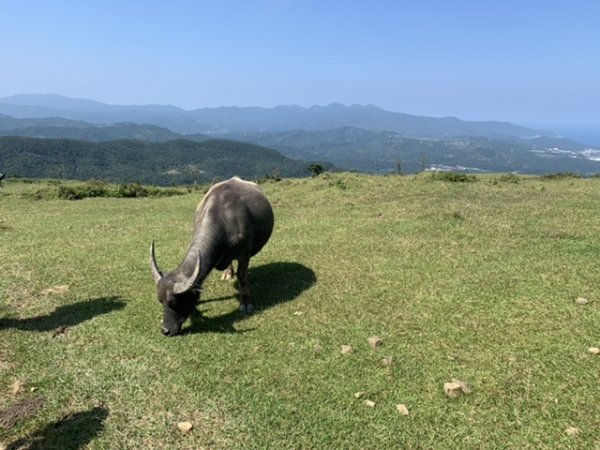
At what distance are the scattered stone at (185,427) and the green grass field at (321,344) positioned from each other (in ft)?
0.38

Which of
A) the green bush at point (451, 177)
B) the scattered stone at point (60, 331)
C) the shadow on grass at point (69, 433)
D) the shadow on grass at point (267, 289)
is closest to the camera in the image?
the shadow on grass at point (69, 433)

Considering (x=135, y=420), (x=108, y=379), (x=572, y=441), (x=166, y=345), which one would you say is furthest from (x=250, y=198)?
(x=572, y=441)

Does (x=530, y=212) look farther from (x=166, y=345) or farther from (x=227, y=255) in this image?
(x=166, y=345)

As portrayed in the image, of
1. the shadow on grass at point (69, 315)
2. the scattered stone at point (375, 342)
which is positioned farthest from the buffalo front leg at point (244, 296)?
the scattered stone at point (375, 342)

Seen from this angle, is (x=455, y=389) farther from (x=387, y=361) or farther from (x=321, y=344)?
(x=321, y=344)

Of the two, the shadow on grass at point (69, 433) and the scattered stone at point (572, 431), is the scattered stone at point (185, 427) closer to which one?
the shadow on grass at point (69, 433)

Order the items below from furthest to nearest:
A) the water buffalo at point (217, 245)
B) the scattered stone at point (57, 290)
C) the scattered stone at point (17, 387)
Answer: the scattered stone at point (57, 290) < the water buffalo at point (217, 245) < the scattered stone at point (17, 387)

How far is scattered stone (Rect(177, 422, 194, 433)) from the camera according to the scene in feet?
21.9

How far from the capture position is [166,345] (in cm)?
914

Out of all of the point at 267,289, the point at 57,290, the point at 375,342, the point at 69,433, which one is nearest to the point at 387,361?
the point at 375,342

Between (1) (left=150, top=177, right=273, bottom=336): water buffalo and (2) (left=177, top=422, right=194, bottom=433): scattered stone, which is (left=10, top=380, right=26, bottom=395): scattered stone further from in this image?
(2) (left=177, top=422, right=194, bottom=433): scattered stone

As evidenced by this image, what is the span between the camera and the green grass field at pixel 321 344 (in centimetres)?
674

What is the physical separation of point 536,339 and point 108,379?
7.81m

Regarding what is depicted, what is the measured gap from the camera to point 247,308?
429 inches
